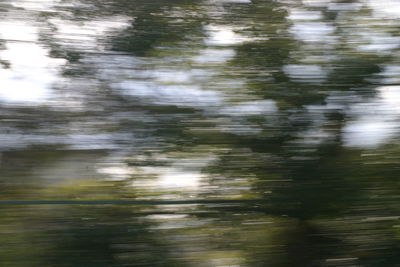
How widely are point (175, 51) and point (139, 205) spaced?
2.47ft

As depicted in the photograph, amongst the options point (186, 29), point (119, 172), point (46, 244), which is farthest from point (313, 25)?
point (46, 244)

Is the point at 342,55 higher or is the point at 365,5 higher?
the point at 365,5

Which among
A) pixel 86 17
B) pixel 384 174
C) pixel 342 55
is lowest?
pixel 384 174

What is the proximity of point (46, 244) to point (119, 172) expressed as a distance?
424 millimetres

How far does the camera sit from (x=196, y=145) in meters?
2.50

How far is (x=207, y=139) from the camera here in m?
2.51

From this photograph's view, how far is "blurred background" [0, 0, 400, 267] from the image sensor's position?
94.5 inches

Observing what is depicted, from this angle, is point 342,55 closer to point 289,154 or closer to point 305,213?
point 289,154

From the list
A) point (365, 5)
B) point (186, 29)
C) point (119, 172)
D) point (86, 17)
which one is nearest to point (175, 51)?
point (186, 29)

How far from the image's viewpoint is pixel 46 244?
7.72ft

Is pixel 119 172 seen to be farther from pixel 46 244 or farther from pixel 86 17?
pixel 86 17

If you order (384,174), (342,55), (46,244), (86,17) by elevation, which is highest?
(86,17)

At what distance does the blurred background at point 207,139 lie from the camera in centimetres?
240

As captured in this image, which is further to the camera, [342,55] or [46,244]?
[342,55]
